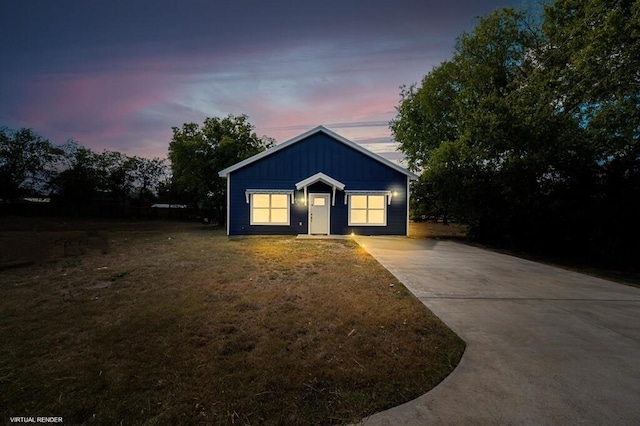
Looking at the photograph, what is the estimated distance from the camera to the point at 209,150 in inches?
934

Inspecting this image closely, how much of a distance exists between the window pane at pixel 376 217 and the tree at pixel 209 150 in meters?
13.7

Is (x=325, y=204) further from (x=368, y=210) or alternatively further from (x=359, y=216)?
(x=368, y=210)

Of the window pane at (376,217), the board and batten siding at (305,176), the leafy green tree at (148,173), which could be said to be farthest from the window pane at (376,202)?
the leafy green tree at (148,173)

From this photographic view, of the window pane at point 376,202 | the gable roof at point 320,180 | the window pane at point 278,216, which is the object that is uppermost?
the gable roof at point 320,180

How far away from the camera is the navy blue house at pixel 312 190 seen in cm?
1477

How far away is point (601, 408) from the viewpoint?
7.16ft

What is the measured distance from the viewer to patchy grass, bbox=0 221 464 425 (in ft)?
7.29

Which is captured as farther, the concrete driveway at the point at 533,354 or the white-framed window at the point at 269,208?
the white-framed window at the point at 269,208

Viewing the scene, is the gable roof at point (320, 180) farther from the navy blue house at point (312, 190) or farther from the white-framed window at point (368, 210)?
the white-framed window at point (368, 210)

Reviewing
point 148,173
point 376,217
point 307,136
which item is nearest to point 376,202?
point 376,217

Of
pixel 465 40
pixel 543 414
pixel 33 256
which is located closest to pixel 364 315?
pixel 543 414

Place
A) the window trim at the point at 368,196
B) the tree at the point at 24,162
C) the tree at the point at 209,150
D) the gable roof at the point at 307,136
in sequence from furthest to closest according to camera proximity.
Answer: the tree at the point at 24,162 → the tree at the point at 209,150 → the window trim at the point at 368,196 → the gable roof at the point at 307,136

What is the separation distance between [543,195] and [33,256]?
18.6 m

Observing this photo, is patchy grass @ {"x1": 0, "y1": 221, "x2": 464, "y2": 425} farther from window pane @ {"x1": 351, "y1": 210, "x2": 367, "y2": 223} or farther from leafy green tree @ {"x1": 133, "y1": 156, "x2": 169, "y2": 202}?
leafy green tree @ {"x1": 133, "y1": 156, "x2": 169, "y2": 202}
